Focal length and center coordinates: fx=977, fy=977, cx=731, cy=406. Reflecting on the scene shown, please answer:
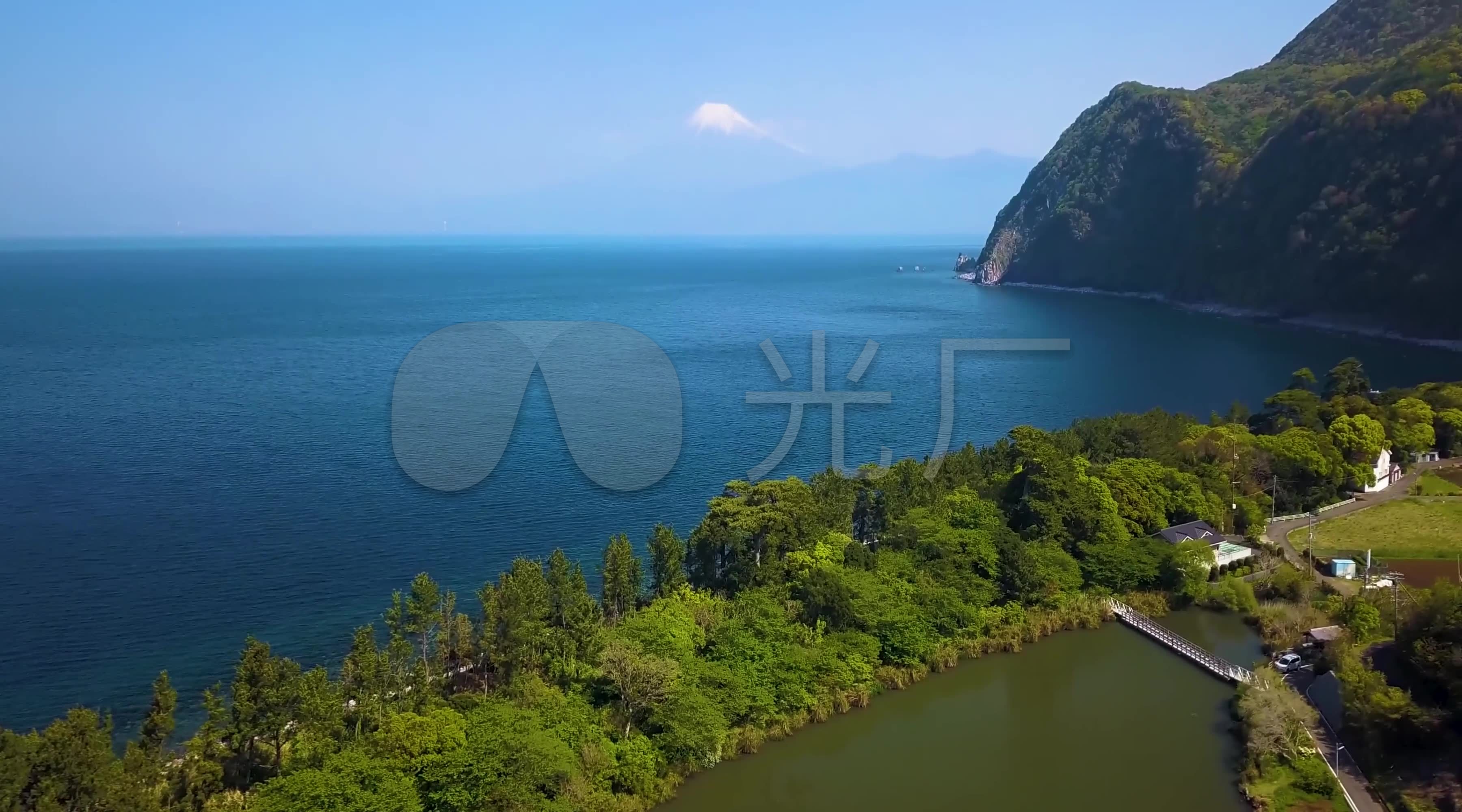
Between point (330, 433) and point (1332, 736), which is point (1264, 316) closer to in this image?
point (1332, 736)

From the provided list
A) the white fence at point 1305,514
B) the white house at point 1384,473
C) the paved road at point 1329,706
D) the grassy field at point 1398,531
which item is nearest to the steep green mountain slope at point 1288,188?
the white house at point 1384,473

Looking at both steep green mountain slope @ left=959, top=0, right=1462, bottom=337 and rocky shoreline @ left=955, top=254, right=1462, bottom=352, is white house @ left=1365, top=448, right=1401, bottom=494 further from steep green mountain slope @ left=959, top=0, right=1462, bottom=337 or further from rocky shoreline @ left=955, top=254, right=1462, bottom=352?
steep green mountain slope @ left=959, top=0, right=1462, bottom=337

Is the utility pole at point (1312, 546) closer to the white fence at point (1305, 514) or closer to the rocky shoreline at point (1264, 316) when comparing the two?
the white fence at point (1305, 514)

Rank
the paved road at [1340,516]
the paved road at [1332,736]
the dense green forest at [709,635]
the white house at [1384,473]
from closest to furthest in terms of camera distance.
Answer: the dense green forest at [709,635]
the paved road at [1332,736]
the paved road at [1340,516]
the white house at [1384,473]

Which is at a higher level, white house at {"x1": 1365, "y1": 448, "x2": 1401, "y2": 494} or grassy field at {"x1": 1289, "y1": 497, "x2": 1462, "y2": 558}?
white house at {"x1": 1365, "y1": 448, "x2": 1401, "y2": 494}

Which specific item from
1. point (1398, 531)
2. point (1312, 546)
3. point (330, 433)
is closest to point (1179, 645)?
point (1312, 546)

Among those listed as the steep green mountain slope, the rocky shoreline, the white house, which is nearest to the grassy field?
the white house
